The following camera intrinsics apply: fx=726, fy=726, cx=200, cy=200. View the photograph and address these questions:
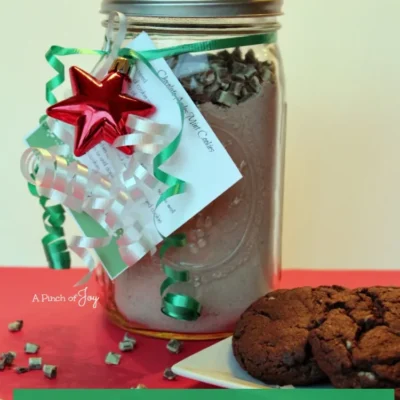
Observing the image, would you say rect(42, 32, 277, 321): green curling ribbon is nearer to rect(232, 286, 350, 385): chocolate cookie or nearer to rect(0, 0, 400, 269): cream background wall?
rect(232, 286, 350, 385): chocolate cookie

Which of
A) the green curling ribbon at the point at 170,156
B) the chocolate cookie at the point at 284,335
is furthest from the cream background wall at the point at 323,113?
the chocolate cookie at the point at 284,335

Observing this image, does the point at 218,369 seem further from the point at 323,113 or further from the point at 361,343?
the point at 323,113

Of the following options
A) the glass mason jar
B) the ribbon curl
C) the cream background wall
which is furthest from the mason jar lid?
the cream background wall

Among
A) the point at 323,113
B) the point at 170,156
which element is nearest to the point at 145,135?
the point at 170,156

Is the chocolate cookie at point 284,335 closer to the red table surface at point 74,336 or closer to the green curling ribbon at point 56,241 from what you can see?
the red table surface at point 74,336

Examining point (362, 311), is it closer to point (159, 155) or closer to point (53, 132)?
point (159, 155)
